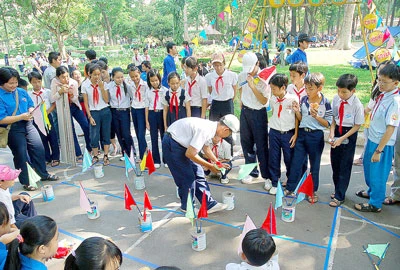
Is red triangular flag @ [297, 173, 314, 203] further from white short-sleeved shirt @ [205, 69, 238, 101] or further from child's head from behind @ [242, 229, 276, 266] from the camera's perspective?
white short-sleeved shirt @ [205, 69, 238, 101]

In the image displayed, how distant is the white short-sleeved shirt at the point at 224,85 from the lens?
15.8 ft

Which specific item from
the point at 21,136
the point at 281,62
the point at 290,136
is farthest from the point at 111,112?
the point at 281,62

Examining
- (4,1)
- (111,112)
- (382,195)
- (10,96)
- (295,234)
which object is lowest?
(295,234)

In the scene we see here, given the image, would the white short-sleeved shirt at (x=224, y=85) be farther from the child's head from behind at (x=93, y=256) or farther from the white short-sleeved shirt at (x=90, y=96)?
the child's head from behind at (x=93, y=256)

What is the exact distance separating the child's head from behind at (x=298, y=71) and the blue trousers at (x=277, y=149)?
0.61 metres

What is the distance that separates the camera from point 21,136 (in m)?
4.42

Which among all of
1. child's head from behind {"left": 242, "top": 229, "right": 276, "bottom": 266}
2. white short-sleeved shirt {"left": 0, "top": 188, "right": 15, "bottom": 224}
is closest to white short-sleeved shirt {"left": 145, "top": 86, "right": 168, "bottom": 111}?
white short-sleeved shirt {"left": 0, "top": 188, "right": 15, "bottom": 224}

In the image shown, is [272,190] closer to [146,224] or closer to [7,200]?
[146,224]

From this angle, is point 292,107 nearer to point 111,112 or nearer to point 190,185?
point 190,185

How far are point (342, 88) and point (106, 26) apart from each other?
46.1 m

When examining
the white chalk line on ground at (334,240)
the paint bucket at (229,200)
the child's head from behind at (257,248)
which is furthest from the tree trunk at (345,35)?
the child's head from behind at (257,248)

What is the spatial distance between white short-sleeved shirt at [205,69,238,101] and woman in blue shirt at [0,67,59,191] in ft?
8.34

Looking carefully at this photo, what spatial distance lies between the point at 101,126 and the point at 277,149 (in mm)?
2923

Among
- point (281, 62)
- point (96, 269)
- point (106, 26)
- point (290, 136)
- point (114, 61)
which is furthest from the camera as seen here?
point (106, 26)
